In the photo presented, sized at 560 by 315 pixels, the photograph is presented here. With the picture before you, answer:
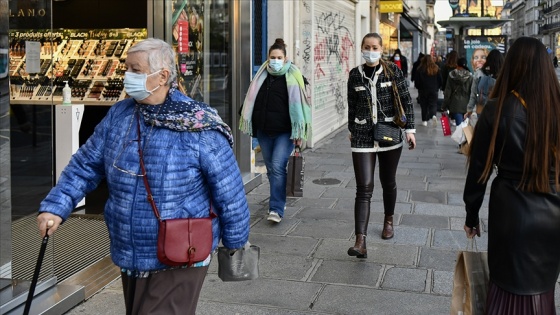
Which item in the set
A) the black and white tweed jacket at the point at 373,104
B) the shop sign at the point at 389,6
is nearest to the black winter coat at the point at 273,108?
the black and white tweed jacket at the point at 373,104

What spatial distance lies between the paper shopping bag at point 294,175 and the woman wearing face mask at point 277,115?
0.08m

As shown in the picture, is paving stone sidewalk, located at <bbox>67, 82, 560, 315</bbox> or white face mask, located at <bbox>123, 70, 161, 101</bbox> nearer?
white face mask, located at <bbox>123, 70, 161, 101</bbox>

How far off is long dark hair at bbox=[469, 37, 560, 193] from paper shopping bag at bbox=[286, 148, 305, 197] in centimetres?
380

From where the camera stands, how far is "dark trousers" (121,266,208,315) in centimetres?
284

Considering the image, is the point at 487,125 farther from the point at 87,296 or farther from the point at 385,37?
the point at 385,37

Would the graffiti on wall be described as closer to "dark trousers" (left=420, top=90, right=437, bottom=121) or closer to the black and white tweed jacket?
"dark trousers" (left=420, top=90, right=437, bottom=121)

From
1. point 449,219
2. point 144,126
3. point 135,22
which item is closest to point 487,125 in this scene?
point 144,126

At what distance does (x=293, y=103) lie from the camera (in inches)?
261

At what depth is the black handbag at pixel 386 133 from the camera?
18.5 ft

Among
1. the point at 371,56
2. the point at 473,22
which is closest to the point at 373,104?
the point at 371,56

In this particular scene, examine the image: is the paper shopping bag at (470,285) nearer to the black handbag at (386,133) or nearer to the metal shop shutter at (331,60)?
the black handbag at (386,133)

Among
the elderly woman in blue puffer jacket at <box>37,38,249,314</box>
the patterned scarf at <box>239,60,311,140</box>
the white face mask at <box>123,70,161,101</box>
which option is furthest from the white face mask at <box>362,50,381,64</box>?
the white face mask at <box>123,70,161,101</box>

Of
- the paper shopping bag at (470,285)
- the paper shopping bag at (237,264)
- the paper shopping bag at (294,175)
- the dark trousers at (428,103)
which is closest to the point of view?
the paper shopping bag at (237,264)

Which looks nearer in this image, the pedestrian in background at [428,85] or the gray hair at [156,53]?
the gray hair at [156,53]
